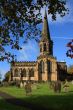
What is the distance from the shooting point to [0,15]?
23266mm

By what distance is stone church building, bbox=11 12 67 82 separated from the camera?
470ft

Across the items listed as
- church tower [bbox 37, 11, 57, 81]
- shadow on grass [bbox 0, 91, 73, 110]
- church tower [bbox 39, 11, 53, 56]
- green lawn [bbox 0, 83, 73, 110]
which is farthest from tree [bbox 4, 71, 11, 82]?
shadow on grass [bbox 0, 91, 73, 110]

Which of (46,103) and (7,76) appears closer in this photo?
(46,103)

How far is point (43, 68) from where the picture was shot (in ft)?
470

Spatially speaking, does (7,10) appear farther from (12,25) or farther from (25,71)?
(25,71)

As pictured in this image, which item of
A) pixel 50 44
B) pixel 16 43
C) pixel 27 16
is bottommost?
pixel 16 43

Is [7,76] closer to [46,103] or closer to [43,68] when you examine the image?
[43,68]

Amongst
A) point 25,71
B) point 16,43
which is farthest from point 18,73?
point 16,43

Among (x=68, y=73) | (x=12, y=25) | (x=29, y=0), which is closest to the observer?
(x=29, y=0)

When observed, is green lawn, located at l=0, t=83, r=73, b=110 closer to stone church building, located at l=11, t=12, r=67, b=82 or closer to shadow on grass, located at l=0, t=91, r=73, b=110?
shadow on grass, located at l=0, t=91, r=73, b=110

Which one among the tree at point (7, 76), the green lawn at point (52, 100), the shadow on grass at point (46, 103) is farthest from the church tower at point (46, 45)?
the shadow on grass at point (46, 103)

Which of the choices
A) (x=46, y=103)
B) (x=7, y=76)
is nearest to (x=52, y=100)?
(x=46, y=103)

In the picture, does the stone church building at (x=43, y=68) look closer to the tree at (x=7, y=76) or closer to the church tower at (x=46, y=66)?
the church tower at (x=46, y=66)

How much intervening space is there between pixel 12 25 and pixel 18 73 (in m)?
127
